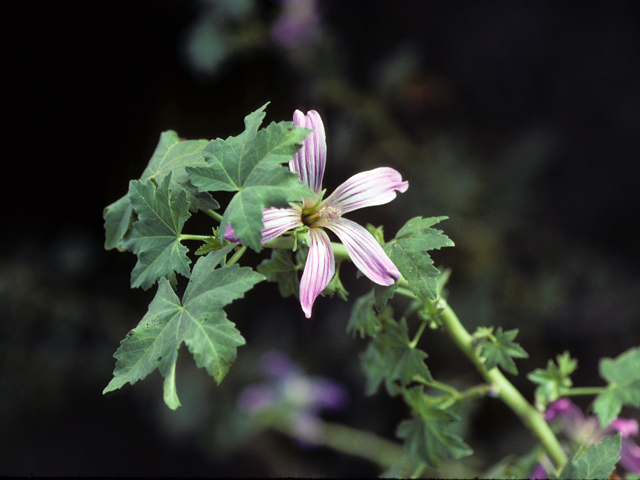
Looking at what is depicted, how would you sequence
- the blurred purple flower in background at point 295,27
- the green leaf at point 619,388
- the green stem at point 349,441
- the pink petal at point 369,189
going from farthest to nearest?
the blurred purple flower in background at point 295,27 → the green stem at point 349,441 → the green leaf at point 619,388 → the pink petal at point 369,189

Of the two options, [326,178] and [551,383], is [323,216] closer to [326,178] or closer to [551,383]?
[551,383]

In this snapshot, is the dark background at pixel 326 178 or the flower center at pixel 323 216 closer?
the flower center at pixel 323 216

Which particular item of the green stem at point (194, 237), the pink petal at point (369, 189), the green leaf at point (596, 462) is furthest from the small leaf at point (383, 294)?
the green leaf at point (596, 462)

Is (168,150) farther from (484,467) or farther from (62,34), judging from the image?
(62,34)

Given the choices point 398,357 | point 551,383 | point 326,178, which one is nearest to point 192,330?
point 398,357

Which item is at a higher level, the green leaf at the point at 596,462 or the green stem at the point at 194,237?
the green stem at the point at 194,237

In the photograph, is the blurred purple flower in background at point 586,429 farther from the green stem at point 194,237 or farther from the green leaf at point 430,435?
the green stem at point 194,237
